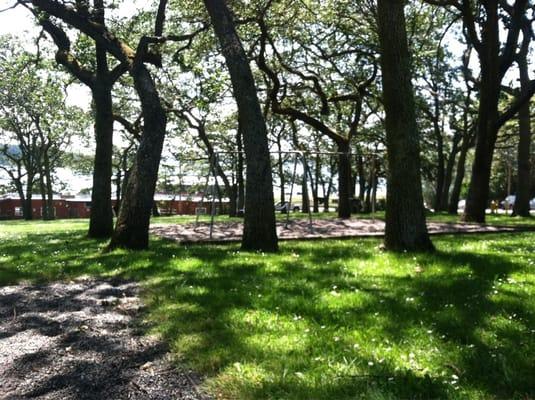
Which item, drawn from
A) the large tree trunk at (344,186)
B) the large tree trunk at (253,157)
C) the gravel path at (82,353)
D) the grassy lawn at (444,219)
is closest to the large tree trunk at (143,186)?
the large tree trunk at (253,157)

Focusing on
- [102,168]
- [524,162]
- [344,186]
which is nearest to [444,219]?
[344,186]

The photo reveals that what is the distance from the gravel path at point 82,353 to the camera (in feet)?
10.6

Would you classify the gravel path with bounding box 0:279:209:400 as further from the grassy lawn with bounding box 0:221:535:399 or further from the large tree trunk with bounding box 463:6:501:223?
the large tree trunk with bounding box 463:6:501:223

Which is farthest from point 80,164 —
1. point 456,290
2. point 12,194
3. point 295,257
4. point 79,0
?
point 456,290

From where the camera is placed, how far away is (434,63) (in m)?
29.0

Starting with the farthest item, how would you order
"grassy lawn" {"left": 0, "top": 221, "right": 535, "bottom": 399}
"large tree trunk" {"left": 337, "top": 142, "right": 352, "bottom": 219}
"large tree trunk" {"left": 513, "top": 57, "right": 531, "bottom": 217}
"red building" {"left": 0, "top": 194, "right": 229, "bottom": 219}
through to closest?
"red building" {"left": 0, "top": 194, "right": 229, "bottom": 219}
"large tree trunk" {"left": 513, "top": 57, "right": 531, "bottom": 217}
"large tree trunk" {"left": 337, "top": 142, "right": 352, "bottom": 219}
"grassy lawn" {"left": 0, "top": 221, "right": 535, "bottom": 399}

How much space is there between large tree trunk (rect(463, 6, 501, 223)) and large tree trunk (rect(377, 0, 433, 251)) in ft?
27.3

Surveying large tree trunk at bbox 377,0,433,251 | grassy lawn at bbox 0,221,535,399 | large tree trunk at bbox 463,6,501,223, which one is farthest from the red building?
grassy lawn at bbox 0,221,535,399

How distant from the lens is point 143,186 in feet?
31.7

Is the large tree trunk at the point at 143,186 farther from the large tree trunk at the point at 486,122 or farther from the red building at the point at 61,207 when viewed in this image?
the red building at the point at 61,207

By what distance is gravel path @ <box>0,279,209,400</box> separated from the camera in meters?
3.22

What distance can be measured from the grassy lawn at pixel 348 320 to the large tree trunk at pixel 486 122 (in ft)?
25.2

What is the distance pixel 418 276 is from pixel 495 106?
38.9ft

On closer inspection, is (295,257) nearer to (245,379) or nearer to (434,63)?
(245,379)
